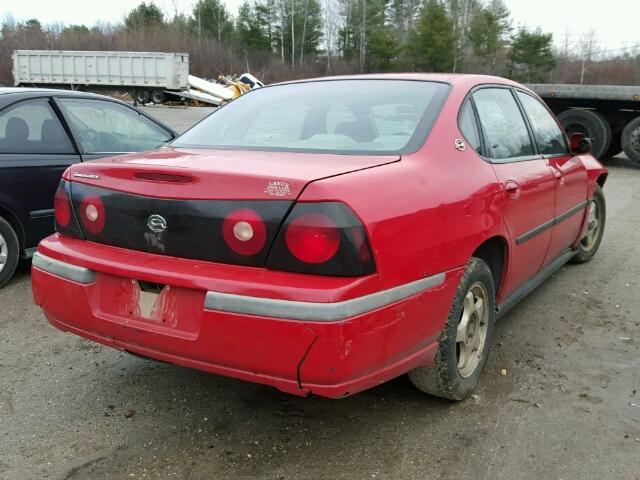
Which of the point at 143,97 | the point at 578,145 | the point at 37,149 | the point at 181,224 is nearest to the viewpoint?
the point at 181,224

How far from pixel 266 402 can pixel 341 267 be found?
112 cm

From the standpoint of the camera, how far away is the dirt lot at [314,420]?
2400 millimetres

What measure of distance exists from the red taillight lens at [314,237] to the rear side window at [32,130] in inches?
132

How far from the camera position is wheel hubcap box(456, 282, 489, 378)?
113 inches

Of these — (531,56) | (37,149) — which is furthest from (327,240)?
(531,56)

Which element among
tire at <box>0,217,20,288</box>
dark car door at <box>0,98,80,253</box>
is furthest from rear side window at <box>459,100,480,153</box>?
tire at <box>0,217,20,288</box>

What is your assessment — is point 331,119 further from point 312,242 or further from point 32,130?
point 32,130

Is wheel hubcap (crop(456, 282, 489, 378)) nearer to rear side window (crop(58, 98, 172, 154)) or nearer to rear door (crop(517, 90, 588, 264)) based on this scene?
rear door (crop(517, 90, 588, 264))

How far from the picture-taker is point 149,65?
103 feet

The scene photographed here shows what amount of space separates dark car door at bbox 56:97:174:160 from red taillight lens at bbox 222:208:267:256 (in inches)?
120

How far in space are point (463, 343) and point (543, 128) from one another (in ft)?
6.11

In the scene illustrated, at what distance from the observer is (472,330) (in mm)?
2996

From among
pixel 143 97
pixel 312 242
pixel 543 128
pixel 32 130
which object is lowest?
pixel 312 242

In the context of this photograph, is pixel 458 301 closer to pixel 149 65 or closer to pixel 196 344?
pixel 196 344
